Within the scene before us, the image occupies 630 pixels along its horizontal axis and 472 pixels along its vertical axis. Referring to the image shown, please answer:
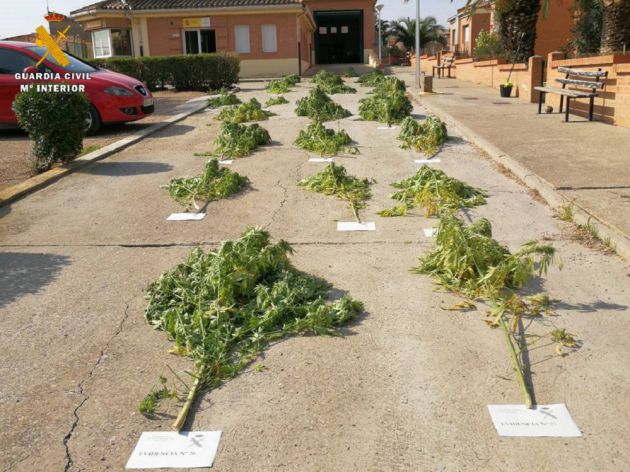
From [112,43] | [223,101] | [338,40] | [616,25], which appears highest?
[338,40]

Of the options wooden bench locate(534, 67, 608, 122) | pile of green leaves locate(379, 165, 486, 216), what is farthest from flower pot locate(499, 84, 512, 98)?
pile of green leaves locate(379, 165, 486, 216)

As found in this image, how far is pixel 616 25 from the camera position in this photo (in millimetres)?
16109

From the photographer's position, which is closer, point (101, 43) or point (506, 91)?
point (506, 91)

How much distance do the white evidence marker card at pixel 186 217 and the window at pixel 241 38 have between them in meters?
28.5

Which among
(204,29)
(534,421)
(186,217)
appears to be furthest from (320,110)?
(204,29)

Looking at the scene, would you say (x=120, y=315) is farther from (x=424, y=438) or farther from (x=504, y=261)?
(x=504, y=261)

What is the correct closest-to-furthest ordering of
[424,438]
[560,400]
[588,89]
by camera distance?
[424,438] < [560,400] < [588,89]

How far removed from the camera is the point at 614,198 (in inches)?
267

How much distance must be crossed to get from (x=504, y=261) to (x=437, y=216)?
6.80 ft

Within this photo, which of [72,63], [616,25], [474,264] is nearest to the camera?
[474,264]

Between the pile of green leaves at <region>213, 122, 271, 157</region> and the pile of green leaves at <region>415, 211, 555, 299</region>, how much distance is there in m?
5.98

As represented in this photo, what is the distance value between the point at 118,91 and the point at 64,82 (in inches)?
39.6

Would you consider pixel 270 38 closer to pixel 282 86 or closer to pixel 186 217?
pixel 282 86

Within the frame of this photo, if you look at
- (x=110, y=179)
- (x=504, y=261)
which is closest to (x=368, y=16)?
(x=110, y=179)
